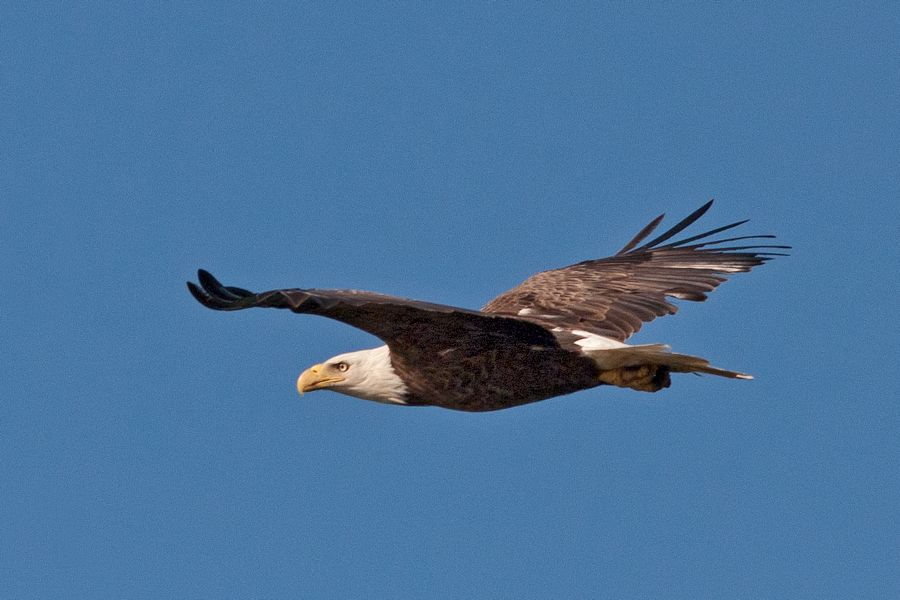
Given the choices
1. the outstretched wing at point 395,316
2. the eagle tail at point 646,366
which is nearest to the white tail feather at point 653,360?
the eagle tail at point 646,366

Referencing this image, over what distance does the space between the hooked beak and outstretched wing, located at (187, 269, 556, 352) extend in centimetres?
68

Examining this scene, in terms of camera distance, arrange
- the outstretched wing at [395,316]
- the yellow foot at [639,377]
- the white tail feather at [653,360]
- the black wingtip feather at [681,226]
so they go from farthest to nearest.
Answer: the black wingtip feather at [681,226] < the yellow foot at [639,377] < the white tail feather at [653,360] < the outstretched wing at [395,316]

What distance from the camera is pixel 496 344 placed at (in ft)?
38.7

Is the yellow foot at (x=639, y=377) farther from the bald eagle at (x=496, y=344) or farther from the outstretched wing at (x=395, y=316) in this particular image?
the outstretched wing at (x=395, y=316)

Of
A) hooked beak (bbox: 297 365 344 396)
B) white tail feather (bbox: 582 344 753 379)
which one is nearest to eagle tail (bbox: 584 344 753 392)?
white tail feather (bbox: 582 344 753 379)

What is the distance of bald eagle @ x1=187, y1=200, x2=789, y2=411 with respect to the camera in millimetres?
10617

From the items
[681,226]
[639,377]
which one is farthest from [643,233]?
[639,377]

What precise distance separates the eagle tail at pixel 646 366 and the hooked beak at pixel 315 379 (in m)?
1.85

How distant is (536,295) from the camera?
1380 centimetres

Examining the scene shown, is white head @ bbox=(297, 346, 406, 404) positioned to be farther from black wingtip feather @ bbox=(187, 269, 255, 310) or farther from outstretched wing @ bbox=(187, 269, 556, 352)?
black wingtip feather @ bbox=(187, 269, 255, 310)

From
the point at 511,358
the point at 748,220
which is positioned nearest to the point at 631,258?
the point at 748,220

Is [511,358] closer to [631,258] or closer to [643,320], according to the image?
[643,320]

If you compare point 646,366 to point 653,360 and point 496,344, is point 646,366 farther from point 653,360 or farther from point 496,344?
point 496,344

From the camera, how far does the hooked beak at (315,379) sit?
40.8 ft
